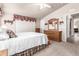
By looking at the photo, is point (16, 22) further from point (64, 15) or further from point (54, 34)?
point (64, 15)

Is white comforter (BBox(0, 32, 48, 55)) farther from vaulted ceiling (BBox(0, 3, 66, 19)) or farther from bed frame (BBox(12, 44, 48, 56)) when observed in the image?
vaulted ceiling (BBox(0, 3, 66, 19))

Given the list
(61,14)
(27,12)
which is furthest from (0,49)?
(61,14)

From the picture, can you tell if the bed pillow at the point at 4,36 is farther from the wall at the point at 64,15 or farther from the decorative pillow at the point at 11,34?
the wall at the point at 64,15

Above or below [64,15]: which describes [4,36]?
below

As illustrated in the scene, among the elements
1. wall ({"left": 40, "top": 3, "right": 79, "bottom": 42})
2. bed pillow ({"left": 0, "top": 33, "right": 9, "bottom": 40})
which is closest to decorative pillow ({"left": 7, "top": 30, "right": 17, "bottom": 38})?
bed pillow ({"left": 0, "top": 33, "right": 9, "bottom": 40})

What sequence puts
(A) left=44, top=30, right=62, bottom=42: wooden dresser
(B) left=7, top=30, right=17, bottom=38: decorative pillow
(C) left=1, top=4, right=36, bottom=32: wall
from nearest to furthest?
1. (C) left=1, top=4, right=36, bottom=32: wall
2. (B) left=7, top=30, right=17, bottom=38: decorative pillow
3. (A) left=44, top=30, right=62, bottom=42: wooden dresser

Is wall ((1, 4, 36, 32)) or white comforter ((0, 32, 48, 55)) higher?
wall ((1, 4, 36, 32))

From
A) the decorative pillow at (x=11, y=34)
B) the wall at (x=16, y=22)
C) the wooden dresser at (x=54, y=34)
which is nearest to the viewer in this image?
the wall at (x=16, y=22)

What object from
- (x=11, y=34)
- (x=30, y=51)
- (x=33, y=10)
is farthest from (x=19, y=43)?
(x=33, y=10)

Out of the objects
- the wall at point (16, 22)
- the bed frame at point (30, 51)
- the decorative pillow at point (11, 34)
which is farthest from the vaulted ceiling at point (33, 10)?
the bed frame at point (30, 51)

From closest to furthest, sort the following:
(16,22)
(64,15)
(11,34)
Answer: (16,22), (11,34), (64,15)

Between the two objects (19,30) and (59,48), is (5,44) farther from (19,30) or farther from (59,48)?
(59,48)

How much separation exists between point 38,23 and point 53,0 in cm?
59

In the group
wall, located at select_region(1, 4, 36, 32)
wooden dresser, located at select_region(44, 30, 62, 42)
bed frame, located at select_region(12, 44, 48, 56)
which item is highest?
wall, located at select_region(1, 4, 36, 32)
